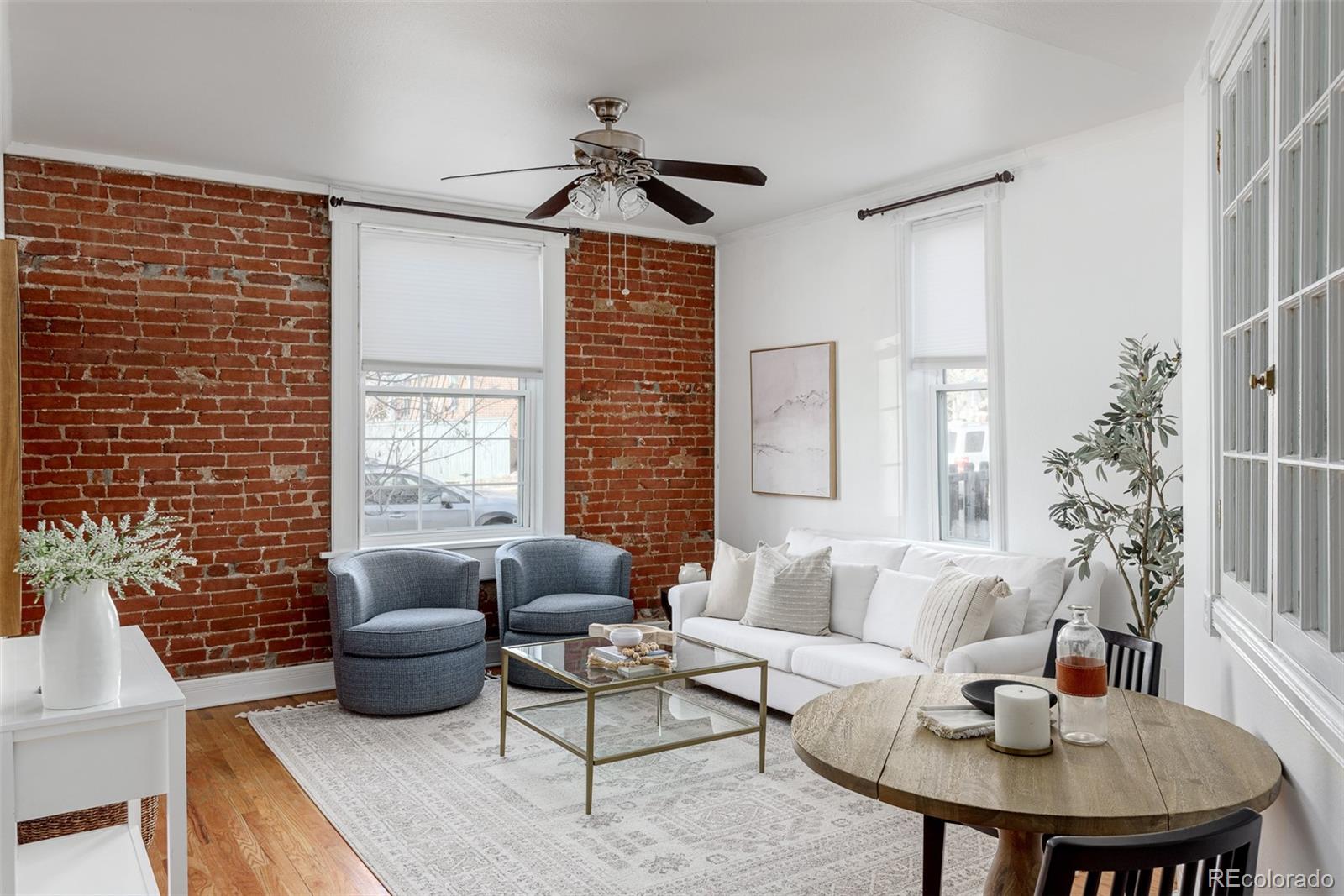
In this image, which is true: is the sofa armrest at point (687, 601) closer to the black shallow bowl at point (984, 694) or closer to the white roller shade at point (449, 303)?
the white roller shade at point (449, 303)

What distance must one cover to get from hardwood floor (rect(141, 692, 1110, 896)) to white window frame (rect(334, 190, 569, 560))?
4.77 ft

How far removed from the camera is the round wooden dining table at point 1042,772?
66.3 inches

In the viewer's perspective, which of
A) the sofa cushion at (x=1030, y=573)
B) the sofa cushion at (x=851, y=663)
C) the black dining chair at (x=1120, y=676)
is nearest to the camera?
the black dining chair at (x=1120, y=676)

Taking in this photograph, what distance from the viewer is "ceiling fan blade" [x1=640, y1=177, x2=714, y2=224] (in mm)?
4016

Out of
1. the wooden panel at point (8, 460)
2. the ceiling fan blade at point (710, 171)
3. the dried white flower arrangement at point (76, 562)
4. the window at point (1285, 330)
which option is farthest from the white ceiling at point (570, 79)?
the dried white flower arrangement at point (76, 562)

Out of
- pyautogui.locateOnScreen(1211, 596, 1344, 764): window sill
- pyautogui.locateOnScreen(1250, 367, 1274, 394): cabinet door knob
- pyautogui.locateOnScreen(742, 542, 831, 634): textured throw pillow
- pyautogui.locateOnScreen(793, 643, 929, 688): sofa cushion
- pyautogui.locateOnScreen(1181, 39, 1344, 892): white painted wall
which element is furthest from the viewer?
pyautogui.locateOnScreen(742, 542, 831, 634): textured throw pillow

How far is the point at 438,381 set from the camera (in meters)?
5.82

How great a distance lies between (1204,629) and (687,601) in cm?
301

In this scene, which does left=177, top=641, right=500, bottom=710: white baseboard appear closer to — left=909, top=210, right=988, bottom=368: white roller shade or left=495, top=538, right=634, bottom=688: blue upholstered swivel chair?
left=495, top=538, right=634, bottom=688: blue upholstered swivel chair

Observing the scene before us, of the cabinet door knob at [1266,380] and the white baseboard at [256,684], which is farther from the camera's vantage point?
the white baseboard at [256,684]

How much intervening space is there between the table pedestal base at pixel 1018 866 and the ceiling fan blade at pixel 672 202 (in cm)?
275

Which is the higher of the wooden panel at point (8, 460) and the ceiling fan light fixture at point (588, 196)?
the ceiling fan light fixture at point (588, 196)

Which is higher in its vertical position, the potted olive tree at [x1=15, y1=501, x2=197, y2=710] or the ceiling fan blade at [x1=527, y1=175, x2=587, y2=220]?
the ceiling fan blade at [x1=527, y1=175, x2=587, y2=220]

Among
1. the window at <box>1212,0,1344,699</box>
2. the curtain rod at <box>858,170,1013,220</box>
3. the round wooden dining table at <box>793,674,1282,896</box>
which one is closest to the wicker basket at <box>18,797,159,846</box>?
the round wooden dining table at <box>793,674,1282,896</box>
